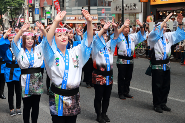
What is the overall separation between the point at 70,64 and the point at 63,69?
0.36 feet

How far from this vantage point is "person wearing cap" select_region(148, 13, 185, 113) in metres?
5.82

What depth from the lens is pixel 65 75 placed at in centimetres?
321

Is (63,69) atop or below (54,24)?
below

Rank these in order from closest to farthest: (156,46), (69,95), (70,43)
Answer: (69,95) → (156,46) → (70,43)

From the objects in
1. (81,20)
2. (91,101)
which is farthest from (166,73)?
(81,20)

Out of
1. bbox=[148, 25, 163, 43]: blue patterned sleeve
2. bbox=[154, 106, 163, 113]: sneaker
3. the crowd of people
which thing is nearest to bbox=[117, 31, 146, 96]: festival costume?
the crowd of people

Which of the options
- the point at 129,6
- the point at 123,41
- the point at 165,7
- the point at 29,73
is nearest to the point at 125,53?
the point at 123,41

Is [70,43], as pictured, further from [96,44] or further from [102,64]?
[96,44]

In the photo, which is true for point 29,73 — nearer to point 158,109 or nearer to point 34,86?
point 34,86

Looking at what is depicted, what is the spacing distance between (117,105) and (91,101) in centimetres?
79

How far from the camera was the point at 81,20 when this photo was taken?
46562 millimetres

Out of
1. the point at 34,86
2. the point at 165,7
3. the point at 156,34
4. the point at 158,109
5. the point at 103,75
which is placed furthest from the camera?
the point at 165,7

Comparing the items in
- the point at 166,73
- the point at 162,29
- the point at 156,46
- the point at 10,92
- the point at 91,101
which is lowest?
the point at 91,101

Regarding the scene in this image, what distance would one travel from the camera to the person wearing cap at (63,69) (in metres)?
3.21
